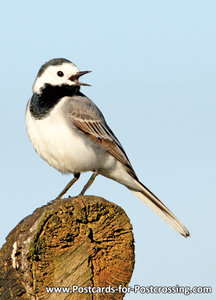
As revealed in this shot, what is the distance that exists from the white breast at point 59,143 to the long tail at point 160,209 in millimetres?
1396

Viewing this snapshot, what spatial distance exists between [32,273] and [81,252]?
58cm

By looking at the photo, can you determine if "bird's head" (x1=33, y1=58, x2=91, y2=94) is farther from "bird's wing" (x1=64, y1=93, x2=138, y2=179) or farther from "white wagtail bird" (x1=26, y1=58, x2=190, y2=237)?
"bird's wing" (x1=64, y1=93, x2=138, y2=179)

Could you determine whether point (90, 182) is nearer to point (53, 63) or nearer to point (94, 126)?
point (94, 126)

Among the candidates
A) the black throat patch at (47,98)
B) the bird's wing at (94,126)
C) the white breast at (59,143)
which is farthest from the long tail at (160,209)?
the black throat patch at (47,98)

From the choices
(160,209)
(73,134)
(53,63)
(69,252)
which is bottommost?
(160,209)

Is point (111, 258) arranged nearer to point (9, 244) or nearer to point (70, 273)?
point (70, 273)

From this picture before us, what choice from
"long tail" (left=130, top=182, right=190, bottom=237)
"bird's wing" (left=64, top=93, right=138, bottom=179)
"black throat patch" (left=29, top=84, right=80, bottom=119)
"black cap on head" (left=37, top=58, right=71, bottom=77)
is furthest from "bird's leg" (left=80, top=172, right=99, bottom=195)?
"black cap on head" (left=37, top=58, right=71, bottom=77)

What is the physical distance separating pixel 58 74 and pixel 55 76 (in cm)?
8

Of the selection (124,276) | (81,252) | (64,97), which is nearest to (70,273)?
(81,252)

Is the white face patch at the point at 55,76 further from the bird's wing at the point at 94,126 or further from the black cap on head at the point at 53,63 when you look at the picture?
the bird's wing at the point at 94,126

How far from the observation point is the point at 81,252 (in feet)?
19.2

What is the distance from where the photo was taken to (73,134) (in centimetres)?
940

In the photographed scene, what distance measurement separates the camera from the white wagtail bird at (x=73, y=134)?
9.35 metres

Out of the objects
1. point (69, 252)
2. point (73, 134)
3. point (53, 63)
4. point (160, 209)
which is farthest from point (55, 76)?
point (69, 252)
